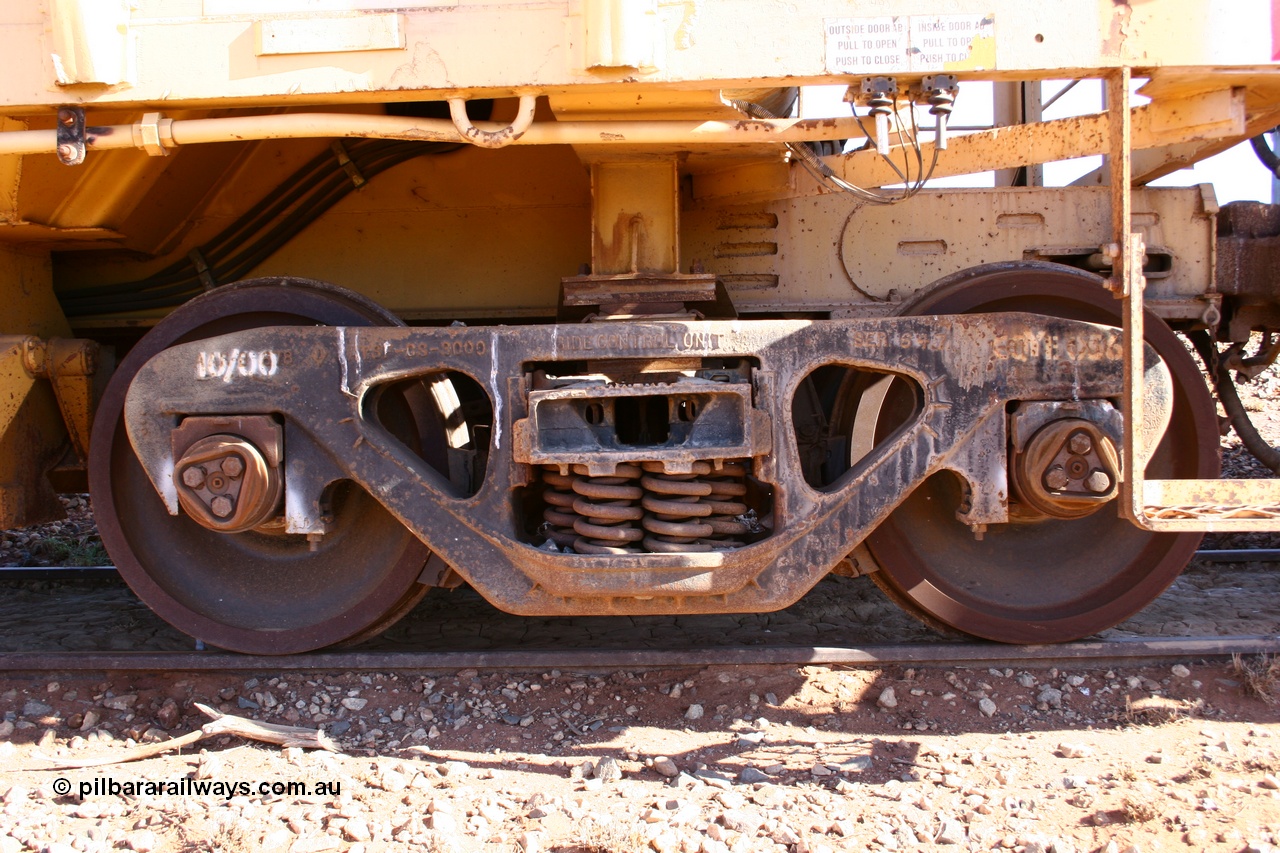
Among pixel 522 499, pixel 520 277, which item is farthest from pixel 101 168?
pixel 522 499

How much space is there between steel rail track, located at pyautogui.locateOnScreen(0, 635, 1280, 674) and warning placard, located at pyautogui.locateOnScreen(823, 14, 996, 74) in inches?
76.9

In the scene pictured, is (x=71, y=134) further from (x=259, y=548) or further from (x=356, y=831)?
(x=356, y=831)

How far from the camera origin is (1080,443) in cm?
292

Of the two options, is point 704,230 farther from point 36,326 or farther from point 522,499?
point 36,326

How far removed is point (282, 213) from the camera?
387 centimetres

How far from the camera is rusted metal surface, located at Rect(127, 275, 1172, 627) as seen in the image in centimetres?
293

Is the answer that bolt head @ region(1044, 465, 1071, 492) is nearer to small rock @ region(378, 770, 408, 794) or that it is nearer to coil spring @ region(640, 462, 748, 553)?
coil spring @ region(640, 462, 748, 553)

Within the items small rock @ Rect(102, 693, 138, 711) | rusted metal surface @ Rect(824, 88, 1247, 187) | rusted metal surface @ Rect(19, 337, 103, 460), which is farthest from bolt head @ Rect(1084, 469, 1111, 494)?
rusted metal surface @ Rect(19, 337, 103, 460)

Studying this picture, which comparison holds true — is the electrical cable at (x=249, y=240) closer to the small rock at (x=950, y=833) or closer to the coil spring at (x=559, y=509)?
the coil spring at (x=559, y=509)

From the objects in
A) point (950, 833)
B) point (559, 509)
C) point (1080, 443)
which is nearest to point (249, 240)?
point (559, 509)

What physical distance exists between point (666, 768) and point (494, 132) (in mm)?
2008

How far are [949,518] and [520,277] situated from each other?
2.04 meters

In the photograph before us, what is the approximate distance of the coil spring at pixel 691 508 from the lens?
288 cm

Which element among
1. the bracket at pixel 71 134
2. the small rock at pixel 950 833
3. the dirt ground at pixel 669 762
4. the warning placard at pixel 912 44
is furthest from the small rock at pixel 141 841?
the warning placard at pixel 912 44
